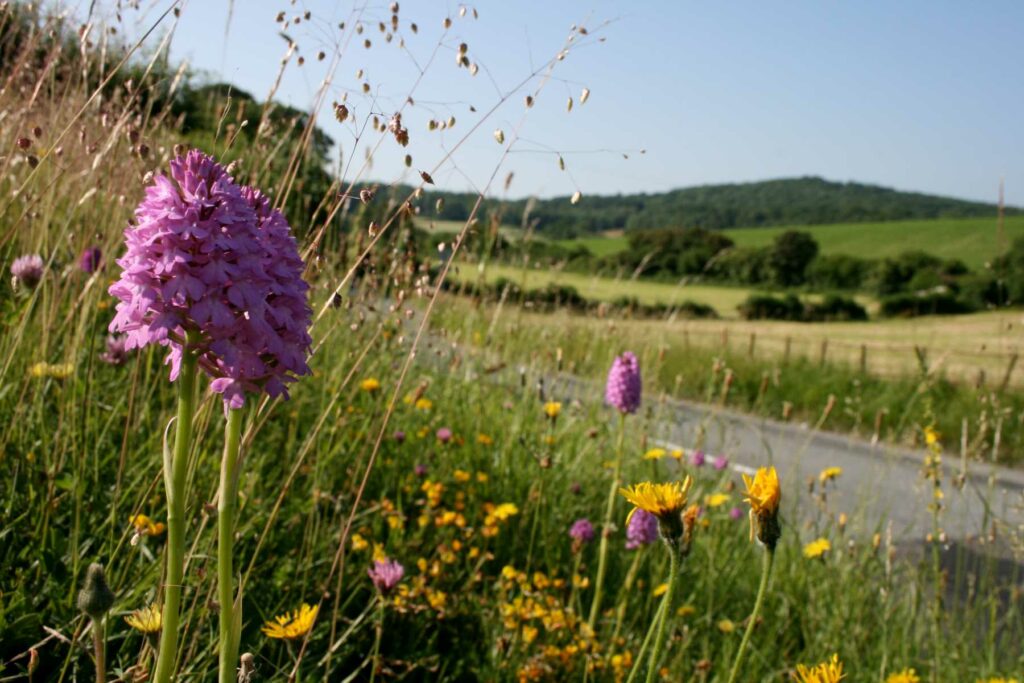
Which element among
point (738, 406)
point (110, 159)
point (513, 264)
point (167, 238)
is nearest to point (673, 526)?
point (167, 238)

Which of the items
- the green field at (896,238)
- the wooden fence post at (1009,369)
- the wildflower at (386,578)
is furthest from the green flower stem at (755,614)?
the green field at (896,238)

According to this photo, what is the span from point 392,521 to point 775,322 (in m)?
22.8

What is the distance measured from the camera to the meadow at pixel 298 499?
107cm

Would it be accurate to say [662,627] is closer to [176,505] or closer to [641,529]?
[176,505]

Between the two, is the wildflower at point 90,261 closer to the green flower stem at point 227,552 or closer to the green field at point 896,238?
the green flower stem at point 227,552

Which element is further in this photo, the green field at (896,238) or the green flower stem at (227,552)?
the green field at (896,238)

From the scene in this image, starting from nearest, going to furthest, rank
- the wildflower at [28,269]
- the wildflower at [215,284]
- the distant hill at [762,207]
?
the wildflower at [215,284] → the wildflower at [28,269] → the distant hill at [762,207]

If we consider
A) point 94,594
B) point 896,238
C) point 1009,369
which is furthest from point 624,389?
point 896,238

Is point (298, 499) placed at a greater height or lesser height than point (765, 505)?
lesser

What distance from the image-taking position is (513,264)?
20.6 feet

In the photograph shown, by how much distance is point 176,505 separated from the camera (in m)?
1.06

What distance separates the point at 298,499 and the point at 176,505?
71.4 inches

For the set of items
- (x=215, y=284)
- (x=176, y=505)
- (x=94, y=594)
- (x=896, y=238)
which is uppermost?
(x=896, y=238)

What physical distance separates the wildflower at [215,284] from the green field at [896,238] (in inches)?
1411
